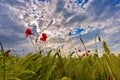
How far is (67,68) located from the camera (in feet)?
10.8

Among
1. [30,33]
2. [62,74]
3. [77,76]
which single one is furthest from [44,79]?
[30,33]

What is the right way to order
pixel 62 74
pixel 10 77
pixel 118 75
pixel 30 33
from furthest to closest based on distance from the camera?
1. pixel 30 33
2. pixel 62 74
3. pixel 118 75
4. pixel 10 77

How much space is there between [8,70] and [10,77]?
310mm

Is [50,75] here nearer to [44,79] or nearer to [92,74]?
[44,79]

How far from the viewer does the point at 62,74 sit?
3.17 m

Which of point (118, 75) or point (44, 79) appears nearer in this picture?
point (118, 75)

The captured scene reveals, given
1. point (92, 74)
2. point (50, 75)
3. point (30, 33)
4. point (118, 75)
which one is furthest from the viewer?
point (30, 33)

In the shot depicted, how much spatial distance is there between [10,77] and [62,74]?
133 centimetres

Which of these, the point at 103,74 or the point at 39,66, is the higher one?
the point at 39,66

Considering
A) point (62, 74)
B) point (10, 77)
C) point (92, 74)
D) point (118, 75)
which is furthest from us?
point (62, 74)

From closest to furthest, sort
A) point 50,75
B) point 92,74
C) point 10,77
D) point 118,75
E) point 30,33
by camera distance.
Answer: point 10,77
point 118,75
point 50,75
point 92,74
point 30,33

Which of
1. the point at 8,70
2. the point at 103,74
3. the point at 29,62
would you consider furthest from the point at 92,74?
the point at 8,70

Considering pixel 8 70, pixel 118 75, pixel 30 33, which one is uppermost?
pixel 30 33

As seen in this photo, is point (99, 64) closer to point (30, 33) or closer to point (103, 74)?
point (103, 74)
